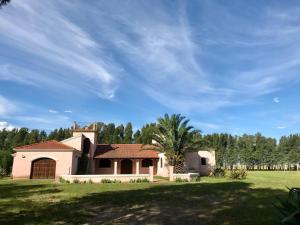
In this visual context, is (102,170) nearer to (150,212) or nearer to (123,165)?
(123,165)

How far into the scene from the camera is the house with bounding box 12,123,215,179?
3384 cm

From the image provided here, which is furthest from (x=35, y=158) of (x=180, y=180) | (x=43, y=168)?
(x=180, y=180)

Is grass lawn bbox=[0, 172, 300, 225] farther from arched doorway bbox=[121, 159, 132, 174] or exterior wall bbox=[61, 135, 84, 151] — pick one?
arched doorway bbox=[121, 159, 132, 174]

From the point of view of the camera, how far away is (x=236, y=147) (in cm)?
9500

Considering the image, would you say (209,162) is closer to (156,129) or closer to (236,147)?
(156,129)

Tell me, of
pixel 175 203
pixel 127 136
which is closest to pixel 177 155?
pixel 175 203

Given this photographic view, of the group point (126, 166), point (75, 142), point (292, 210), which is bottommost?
point (292, 210)

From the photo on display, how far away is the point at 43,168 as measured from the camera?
3412cm

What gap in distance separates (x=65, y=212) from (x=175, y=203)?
500 cm

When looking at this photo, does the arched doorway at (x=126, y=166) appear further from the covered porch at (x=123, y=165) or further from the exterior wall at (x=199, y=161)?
the exterior wall at (x=199, y=161)

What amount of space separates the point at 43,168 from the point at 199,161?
19.2 m

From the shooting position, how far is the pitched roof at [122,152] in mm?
39656

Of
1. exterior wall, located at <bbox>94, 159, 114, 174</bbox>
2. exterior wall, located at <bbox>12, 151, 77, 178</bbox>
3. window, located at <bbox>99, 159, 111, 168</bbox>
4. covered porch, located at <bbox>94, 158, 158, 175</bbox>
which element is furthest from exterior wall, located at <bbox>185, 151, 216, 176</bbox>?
exterior wall, located at <bbox>12, 151, 77, 178</bbox>

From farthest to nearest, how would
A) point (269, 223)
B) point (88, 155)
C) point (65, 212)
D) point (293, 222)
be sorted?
point (88, 155) → point (65, 212) → point (269, 223) → point (293, 222)
